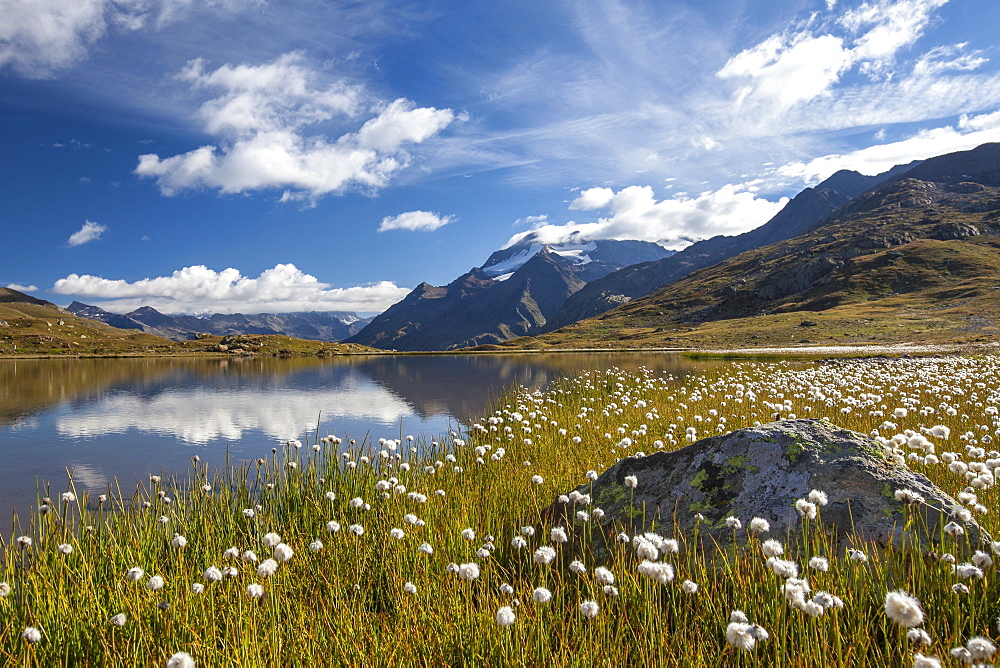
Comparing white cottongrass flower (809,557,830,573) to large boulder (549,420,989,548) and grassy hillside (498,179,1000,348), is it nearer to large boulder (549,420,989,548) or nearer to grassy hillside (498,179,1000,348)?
large boulder (549,420,989,548)

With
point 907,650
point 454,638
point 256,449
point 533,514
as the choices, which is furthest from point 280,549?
point 256,449

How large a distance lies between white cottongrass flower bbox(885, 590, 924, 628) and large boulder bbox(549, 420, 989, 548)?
199 centimetres

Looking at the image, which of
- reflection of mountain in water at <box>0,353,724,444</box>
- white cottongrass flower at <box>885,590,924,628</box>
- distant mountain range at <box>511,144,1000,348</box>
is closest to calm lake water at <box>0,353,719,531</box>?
reflection of mountain in water at <box>0,353,724,444</box>

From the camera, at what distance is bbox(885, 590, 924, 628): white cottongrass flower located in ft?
8.14

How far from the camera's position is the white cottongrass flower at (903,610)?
248cm

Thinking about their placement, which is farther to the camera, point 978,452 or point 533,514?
point 533,514

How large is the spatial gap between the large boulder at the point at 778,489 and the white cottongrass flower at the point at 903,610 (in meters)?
1.99

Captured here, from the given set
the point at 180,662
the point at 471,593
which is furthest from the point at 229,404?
the point at 180,662

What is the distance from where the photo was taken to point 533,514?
22.4 ft

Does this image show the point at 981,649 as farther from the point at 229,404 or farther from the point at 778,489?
the point at 229,404

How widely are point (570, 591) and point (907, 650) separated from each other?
257 centimetres

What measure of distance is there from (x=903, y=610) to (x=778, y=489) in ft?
9.12

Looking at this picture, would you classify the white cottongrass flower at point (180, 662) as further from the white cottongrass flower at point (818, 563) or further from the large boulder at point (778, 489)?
the white cottongrass flower at point (818, 563)

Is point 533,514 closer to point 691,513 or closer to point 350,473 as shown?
point 691,513
